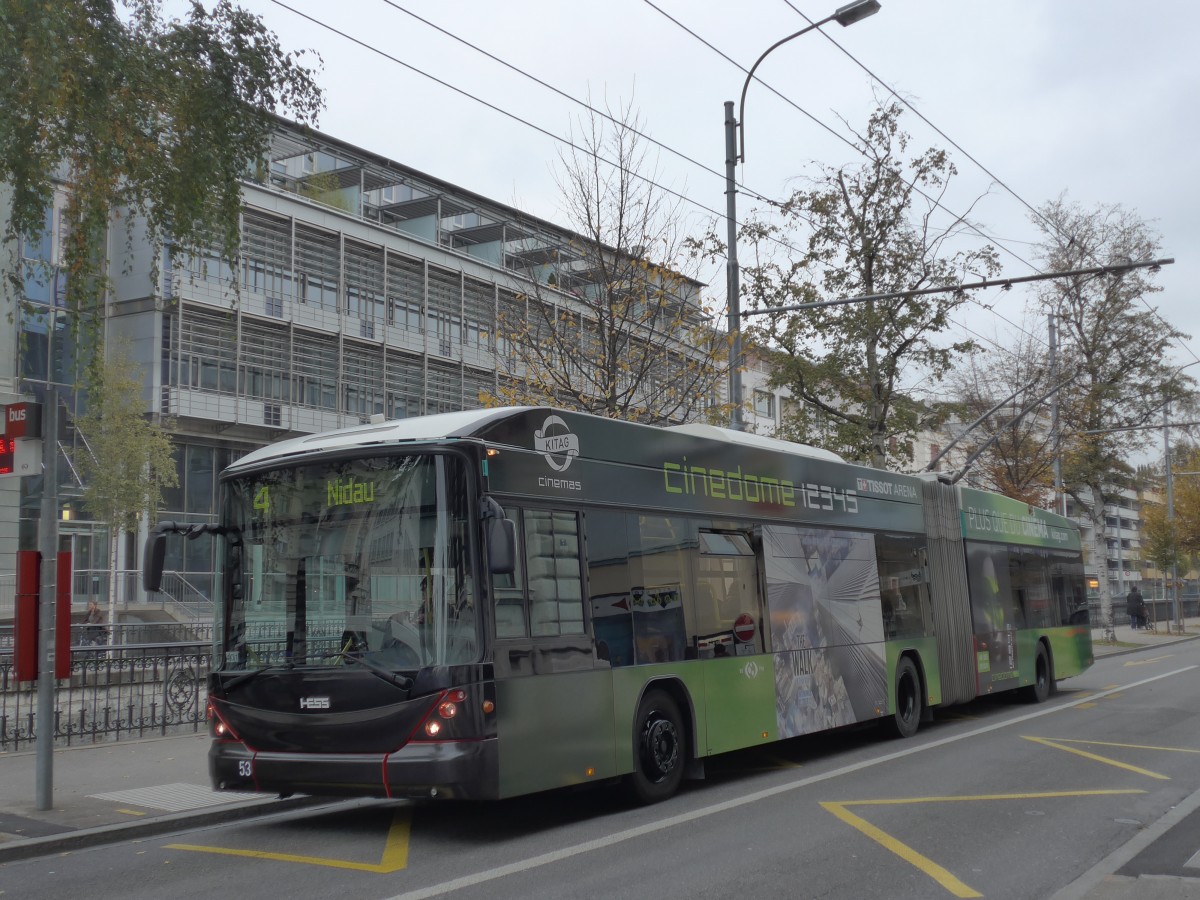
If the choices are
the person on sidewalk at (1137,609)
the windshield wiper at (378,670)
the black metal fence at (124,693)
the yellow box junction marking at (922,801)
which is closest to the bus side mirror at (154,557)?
the windshield wiper at (378,670)

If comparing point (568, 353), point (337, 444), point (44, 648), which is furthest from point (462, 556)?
point (568, 353)

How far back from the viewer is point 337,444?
8594 mm

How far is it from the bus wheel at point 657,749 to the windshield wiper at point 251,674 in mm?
2657

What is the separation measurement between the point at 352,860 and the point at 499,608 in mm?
1818

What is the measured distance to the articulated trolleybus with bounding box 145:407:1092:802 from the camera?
795cm

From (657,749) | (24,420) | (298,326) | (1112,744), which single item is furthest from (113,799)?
(298,326)

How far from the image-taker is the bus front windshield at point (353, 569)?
7.96 metres

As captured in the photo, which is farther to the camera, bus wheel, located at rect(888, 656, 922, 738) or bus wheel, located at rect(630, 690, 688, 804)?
bus wheel, located at rect(888, 656, 922, 738)

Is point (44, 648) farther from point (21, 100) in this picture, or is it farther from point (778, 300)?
point (778, 300)

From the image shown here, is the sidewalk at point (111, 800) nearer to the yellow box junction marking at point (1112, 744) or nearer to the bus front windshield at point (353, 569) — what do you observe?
the bus front windshield at point (353, 569)

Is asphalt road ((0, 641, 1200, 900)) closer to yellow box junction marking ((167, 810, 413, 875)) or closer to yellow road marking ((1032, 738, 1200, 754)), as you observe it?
yellow box junction marking ((167, 810, 413, 875))

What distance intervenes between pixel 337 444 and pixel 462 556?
134 centimetres

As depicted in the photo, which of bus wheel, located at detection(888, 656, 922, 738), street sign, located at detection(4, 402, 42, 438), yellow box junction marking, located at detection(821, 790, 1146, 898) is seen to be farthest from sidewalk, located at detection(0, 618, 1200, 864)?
bus wheel, located at detection(888, 656, 922, 738)

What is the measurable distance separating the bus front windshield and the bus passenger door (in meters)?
0.42
